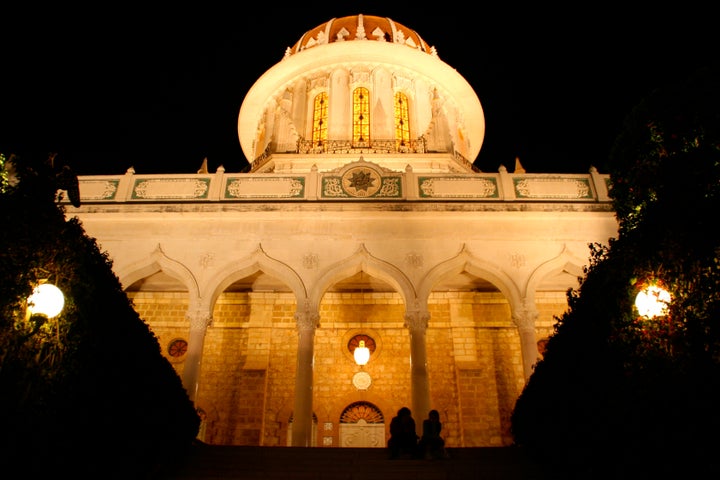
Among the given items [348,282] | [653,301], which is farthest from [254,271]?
[653,301]

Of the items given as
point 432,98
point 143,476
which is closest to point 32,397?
point 143,476

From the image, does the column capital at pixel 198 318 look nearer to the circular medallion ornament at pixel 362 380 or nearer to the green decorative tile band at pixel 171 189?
the green decorative tile band at pixel 171 189

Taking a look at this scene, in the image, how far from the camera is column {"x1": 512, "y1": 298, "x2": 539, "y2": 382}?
46.6 feet

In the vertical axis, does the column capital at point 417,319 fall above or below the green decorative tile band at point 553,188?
below

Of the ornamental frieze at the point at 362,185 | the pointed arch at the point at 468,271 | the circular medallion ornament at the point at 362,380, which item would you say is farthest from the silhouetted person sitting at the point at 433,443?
the ornamental frieze at the point at 362,185

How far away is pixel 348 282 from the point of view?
17766mm

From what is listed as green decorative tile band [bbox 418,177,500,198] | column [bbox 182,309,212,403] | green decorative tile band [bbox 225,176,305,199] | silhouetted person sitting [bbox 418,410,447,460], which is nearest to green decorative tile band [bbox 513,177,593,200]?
green decorative tile band [bbox 418,177,500,198]

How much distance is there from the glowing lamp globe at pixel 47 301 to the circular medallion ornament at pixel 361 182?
978 cm

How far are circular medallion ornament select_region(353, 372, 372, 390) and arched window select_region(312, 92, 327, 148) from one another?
1022 cm

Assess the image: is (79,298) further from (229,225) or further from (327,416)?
(327,416)

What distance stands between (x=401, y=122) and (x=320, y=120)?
3.69 m

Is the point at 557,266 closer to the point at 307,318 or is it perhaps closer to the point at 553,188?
the point at 553,188

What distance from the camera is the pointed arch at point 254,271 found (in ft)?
48.5

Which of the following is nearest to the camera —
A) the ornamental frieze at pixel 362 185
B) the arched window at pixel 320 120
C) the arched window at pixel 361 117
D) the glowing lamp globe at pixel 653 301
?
the glowing lamp globe at pixel 653 301
